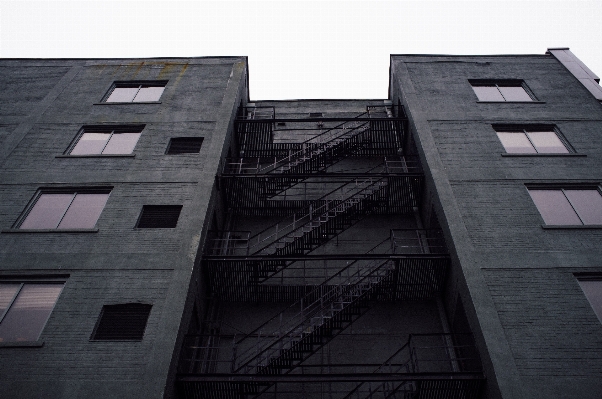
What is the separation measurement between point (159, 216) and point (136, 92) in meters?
8.14

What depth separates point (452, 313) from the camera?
14.0m

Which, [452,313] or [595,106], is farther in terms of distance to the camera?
[595,106]

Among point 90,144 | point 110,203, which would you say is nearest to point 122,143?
point 90,144

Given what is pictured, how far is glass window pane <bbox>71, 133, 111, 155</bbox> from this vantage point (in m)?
16.9

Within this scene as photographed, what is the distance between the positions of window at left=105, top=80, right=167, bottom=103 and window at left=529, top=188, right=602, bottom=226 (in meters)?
14.8

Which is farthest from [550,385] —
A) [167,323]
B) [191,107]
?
[191,107]

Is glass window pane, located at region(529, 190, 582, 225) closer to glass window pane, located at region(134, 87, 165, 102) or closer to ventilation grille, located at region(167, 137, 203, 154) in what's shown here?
ventilation grille, located at region(167, 137, 203, 154)

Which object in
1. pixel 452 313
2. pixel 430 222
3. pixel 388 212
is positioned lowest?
pixel 452 313

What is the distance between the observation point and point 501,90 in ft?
65.8

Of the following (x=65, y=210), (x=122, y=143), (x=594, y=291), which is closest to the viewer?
(x=594, y=291)

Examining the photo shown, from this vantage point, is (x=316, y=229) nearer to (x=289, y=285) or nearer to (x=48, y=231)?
(x=289, y=285)

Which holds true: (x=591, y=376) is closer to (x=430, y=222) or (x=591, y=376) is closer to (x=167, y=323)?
(x=430, y=222)

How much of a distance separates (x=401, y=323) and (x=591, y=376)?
5471mm

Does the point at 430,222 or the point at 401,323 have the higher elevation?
the point at 430,222
